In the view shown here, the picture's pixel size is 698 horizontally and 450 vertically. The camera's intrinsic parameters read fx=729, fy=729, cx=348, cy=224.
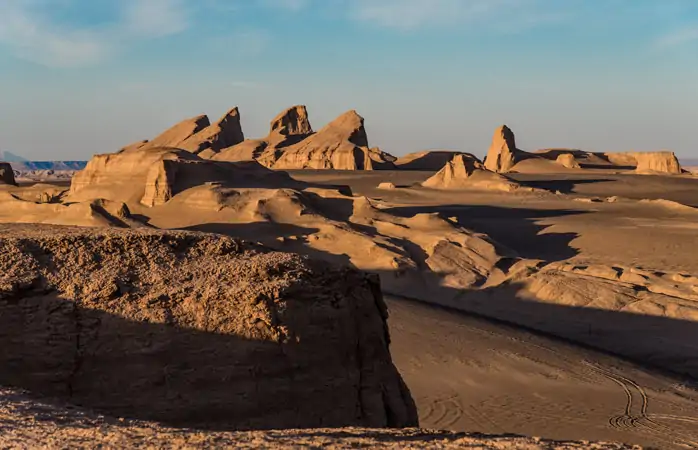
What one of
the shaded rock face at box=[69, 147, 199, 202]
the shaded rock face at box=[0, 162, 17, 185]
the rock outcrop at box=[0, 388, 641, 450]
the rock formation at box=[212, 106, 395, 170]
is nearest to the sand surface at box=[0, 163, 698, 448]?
the shaded rock face at box=[69, 147, 199, 202]

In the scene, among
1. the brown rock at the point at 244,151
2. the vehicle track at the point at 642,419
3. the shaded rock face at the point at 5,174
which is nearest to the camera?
the vehicle track at the point at 642,419

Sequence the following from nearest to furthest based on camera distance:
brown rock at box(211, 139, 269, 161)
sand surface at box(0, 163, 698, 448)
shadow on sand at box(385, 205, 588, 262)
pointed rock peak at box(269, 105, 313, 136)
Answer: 1. sand surface at box(0, 163, 698, 448)
2. shadow on sand at box(385, 205, 588, 262)
3. brown rock at box(211, 139, 269, 161)
4. pointed rock peak at box(269, 105, 313, 136)

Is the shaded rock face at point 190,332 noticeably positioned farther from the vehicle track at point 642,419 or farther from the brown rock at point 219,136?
the brown rock at point 219,136

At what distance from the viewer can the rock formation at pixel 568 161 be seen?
67.2 m

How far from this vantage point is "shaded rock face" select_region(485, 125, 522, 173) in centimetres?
6781

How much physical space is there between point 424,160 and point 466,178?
25.5 m

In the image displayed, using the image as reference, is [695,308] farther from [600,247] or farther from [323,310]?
[323,310]

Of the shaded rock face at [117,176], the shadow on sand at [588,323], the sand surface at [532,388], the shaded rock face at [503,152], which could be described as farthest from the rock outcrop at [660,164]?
the sand surface at [532,388]

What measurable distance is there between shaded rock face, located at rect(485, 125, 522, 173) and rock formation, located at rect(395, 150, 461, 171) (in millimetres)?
5436

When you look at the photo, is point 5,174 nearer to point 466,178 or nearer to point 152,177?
point 152,177

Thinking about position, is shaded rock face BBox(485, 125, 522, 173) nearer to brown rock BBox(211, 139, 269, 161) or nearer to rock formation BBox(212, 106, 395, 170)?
rock formation BBox(212, 106, 395, 170)

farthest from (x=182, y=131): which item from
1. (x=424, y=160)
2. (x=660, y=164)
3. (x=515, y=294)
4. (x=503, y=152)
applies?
(x=515, y=294)

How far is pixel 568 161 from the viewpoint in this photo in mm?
67688

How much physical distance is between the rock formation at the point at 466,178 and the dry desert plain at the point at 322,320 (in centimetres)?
1673
